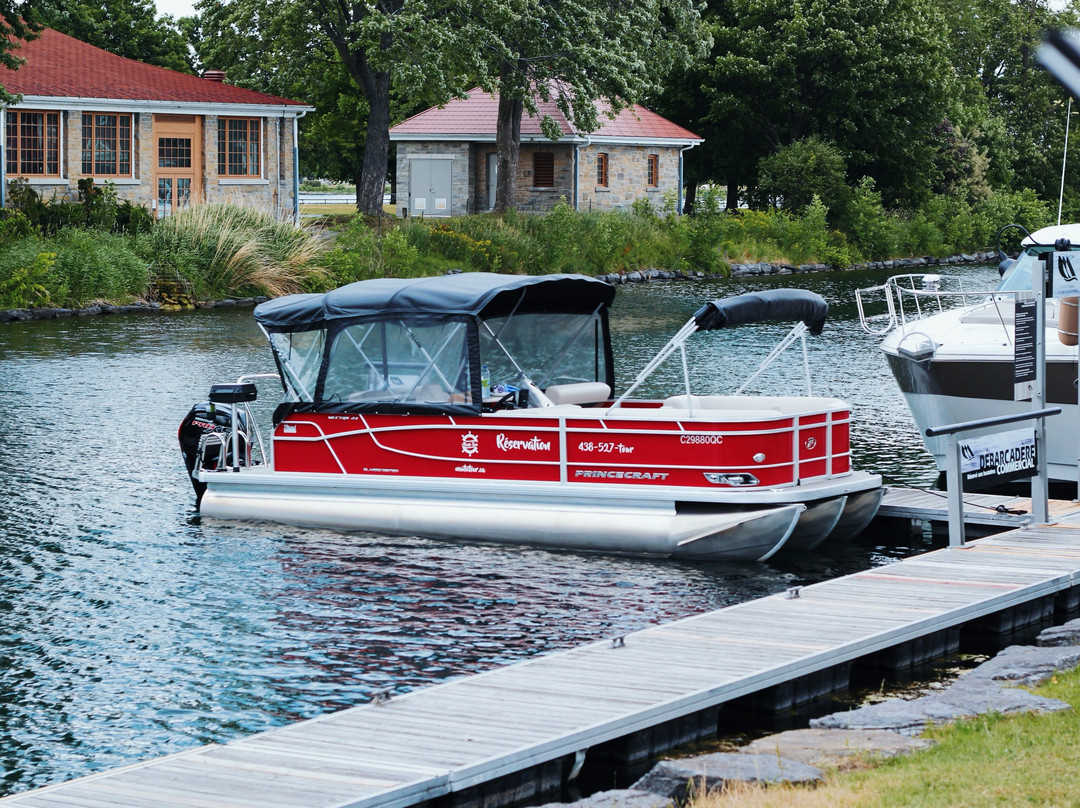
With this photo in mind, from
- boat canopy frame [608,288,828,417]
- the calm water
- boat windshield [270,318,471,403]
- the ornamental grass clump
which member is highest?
the ornamental grass clump

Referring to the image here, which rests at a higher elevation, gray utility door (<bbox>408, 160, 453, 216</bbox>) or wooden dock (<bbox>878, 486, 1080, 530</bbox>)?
gray utility door (<bbox>408, 160, 453, 216</bbox>)

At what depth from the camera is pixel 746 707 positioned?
9.71 metres

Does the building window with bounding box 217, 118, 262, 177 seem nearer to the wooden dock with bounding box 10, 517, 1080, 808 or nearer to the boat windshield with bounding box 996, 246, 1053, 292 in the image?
the boat windshield with bounding box 996, 246, 1053, 292

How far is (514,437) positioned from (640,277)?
36.4 m

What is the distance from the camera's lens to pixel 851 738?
7.99 meters

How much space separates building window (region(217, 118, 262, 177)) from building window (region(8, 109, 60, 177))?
18.4 ft

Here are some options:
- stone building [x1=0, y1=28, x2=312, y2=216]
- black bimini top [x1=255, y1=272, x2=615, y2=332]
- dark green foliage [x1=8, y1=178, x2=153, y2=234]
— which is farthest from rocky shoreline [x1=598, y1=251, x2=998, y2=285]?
black bimini top [x1=255, y1=272, x2=615, y2=332]

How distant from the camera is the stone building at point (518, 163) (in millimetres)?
57031

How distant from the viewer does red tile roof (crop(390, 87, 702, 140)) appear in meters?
57.0

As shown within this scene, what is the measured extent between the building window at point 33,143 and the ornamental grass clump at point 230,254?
259 inches

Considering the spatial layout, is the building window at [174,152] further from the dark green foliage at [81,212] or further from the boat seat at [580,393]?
the boat seat at [580,393]

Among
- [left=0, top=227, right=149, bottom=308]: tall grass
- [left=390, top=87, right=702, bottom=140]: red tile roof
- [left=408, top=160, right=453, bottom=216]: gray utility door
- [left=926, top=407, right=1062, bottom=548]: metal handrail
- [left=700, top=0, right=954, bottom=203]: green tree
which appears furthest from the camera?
[left=700, top=0, right=954, bottom=203]: green tree

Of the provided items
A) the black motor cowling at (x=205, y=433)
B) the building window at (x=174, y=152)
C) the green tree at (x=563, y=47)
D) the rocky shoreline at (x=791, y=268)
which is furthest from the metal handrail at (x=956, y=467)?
the building window at (x=174, y=152)

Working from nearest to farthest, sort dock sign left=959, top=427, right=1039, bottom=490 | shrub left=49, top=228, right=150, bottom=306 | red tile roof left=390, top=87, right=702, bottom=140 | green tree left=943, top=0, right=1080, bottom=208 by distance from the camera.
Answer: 1. dock sign left=959, top=427, right=1039, bottom=490
2. shrub left=49, top=228, right=150, bottom=306
3. red tile roof left=390, top=87, right=702, bottom=140
4. green tree left=943, top=0, right=1080, bottom=208
